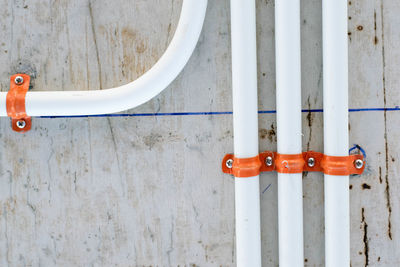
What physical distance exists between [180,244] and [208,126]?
1.17ft

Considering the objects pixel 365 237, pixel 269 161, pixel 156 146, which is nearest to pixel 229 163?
pixel 269 161

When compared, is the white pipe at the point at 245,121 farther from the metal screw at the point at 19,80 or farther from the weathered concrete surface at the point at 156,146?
the metal screw at the point at 19,80

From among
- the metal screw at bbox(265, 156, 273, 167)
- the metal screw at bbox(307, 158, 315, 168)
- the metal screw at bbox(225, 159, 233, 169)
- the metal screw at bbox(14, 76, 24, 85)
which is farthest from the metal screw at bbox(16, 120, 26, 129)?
the metal screw at bbox(307, 158, 315, 168)

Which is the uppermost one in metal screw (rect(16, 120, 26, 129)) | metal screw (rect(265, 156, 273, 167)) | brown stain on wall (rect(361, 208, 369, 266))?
metal screw (rect(16, 120, 26, 129))

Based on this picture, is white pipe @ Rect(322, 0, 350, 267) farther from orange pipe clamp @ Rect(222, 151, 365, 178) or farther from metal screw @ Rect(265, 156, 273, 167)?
metal screw @ Rect(265, 156, 273, 167)

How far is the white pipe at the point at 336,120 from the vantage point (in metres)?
0.82

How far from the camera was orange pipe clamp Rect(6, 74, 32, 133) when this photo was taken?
84cm

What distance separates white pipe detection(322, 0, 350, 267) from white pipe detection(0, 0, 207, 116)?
33cm

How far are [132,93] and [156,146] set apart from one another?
0.18m

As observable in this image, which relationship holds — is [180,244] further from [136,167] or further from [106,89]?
[106,89]

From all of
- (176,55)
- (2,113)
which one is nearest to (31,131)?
(2,113)

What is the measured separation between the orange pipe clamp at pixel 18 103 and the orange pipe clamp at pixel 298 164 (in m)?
0.58

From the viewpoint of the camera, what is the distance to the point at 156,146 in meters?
0.95

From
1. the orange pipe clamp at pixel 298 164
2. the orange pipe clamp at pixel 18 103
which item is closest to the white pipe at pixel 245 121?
the orange pipe clamp at pixel 298 164
